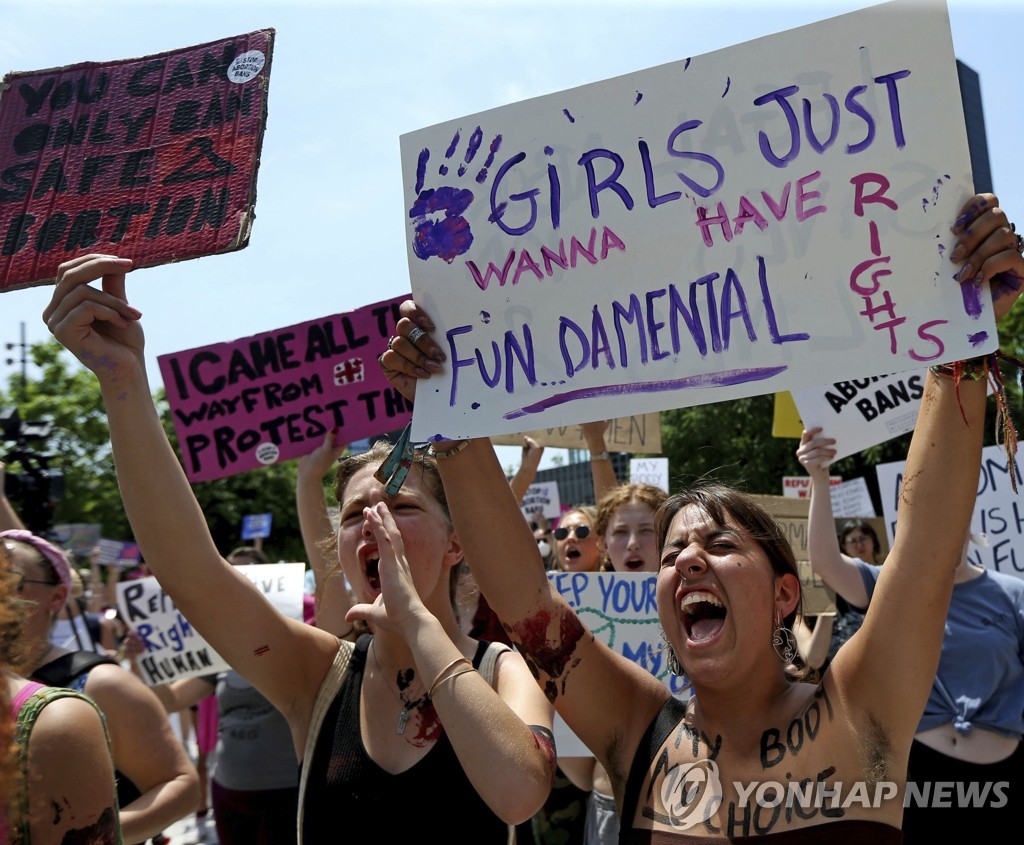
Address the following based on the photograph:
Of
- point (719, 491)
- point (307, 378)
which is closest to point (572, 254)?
point (719, 491)

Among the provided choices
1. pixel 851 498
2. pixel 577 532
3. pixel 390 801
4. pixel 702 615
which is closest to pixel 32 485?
pixel 577 532

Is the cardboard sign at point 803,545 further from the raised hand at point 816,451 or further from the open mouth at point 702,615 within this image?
the open mouth at point 702,615

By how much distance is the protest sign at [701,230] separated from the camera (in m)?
2.11

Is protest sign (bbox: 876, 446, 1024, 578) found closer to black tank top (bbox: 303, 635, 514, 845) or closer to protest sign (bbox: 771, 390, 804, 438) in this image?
protest sign (bbox: 771, 390, 804, 438)

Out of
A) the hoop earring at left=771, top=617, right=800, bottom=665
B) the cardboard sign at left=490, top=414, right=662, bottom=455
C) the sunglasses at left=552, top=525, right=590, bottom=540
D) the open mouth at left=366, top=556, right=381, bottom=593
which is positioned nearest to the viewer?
the hoop earring at left=771, top=617, right=800, bottom=665

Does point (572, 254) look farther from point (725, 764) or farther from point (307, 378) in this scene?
point (307, 378)

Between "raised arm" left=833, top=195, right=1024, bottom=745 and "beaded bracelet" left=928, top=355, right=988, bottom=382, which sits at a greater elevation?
"beaded bracelet" left=928, top=355, right=988, bottom=382

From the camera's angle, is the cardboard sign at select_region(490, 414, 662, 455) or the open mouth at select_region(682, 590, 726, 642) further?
the cardboard sign at select_region(490, 414, 662, 455)

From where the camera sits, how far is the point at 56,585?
131 inches

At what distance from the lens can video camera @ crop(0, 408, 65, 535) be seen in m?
6.06

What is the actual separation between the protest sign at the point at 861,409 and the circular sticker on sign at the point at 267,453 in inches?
90.5

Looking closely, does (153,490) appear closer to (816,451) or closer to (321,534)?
(321,534)

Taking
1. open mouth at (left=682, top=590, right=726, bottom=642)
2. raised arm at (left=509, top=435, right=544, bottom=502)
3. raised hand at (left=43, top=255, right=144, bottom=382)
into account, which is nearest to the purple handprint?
raised hand at (left=43, top=255, right=144, bottom=382)

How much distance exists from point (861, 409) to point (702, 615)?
2455 millimetres
